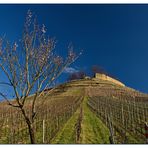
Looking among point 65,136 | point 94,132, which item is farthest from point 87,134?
point 65,136

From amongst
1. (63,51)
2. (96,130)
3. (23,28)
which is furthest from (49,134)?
(23,28)

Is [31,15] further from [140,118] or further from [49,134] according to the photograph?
[140,118]

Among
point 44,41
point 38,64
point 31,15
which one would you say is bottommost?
point 38,64

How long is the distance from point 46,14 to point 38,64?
3.25 meters

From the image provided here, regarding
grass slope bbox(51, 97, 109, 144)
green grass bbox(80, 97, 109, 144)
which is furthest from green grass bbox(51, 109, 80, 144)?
green grass bbox(80, 97, 109, 144)

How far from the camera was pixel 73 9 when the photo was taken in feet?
37.0

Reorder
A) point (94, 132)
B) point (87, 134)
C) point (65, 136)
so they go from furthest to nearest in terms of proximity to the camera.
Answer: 1. point (94, 132)
2. point (87, 134)
3. point (65, 136)

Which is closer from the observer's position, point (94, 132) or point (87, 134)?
point (87, 134)

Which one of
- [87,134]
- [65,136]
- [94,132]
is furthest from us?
[94,132]

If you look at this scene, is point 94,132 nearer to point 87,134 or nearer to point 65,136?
point 87,134

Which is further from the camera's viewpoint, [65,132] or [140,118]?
[140,118]

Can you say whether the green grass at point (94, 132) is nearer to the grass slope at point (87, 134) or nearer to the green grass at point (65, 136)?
the grass slope at point (87, 134)

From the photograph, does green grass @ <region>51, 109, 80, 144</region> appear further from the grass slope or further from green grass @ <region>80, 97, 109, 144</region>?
green grass @ <region>80, 97, 109, 144</region>

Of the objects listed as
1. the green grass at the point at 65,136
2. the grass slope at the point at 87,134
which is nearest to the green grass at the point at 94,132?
the grass slope at the point at 87,134
